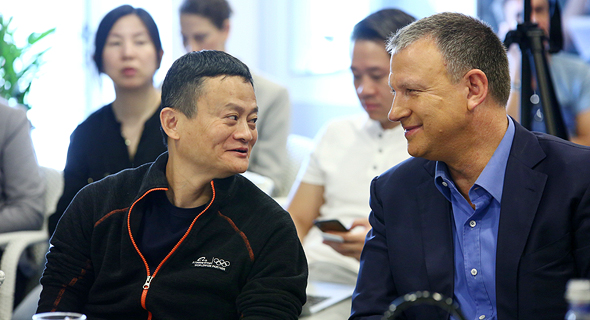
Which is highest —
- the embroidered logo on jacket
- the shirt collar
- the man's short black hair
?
the man's short black hair

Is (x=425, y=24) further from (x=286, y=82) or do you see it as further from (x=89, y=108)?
(x=89, y=108)

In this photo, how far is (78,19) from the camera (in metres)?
4.81

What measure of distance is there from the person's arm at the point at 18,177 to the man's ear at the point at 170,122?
1235 millimetres

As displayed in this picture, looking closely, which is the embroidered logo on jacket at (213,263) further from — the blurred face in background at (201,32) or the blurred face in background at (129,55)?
the blurred face in background at (201,32)

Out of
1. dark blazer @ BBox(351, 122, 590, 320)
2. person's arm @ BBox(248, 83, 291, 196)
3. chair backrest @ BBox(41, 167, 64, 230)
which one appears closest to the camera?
dark blazer @ BBox(351, 122, 590, 320)

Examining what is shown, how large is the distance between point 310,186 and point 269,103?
794 mm

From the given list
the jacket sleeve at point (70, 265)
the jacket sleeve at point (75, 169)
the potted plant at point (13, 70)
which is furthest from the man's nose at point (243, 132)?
the potted plant at point (13, 70)

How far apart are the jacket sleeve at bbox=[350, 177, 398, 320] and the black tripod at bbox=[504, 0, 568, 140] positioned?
600mm

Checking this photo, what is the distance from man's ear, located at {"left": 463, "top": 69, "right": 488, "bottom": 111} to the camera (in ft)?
4.25

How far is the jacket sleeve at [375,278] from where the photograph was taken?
133 cm

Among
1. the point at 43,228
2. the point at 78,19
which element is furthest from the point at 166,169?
the point at 78,19

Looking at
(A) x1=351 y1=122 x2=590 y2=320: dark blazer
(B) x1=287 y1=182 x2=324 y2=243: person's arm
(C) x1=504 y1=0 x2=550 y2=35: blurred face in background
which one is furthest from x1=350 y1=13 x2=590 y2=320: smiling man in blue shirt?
(C) x1=504 y1=0 x2=550 y2=35: blurred face in background

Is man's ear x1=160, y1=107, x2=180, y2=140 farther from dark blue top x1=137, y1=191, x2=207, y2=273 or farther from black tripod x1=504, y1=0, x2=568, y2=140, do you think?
black tripod x1=504, y1=0, x2=568, y2=140

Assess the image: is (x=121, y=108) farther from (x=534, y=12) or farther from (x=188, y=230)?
(x=534, y=12)
